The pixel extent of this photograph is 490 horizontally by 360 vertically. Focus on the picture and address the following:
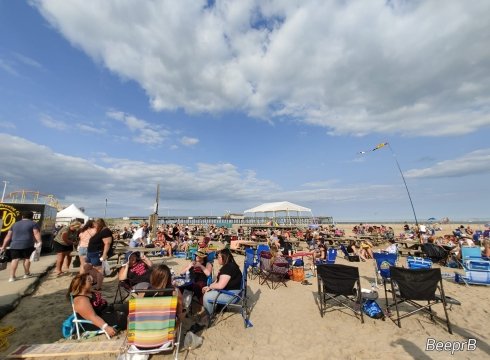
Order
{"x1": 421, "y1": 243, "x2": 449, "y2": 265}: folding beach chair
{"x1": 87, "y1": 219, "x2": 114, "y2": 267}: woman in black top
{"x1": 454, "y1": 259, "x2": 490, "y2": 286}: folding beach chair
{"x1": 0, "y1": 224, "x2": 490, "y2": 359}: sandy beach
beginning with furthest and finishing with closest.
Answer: {"x1": 421, "y1": 243, "x2": 449, "y2": 265}: folding beach chair < {"x1": 454, "y1": 259, "x2": 490, "y2": 286}: folding beach chair < {"x1": 87, "y1": 219, "x2": 114, "y2": 267}: woman in black top < {"x1": 0, "y1": 224, "x2": 490, "y2": 359}: sandy beach

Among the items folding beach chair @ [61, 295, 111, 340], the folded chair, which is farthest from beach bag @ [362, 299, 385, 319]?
folding beach chair @ [61, 295, 111, 340]

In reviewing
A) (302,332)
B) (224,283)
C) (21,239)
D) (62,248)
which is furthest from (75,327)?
(62,248)

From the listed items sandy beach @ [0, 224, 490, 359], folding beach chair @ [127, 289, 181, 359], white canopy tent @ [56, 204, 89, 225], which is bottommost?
sandy beach @ [0, 224, 490, 359]

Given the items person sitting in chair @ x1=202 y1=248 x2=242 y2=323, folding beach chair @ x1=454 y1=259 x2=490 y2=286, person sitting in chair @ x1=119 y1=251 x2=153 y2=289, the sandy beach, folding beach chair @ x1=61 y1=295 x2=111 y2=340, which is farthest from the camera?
folding beach chair @ x1=454 y1=259 x2=490 y2=286

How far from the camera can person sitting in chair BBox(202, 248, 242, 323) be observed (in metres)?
4.39

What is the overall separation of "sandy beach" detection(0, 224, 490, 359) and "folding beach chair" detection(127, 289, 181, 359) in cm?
41

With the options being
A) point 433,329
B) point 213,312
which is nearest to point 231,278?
point 213,312

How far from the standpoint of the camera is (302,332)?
14.1 ft

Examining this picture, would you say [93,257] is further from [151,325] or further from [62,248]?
[151,325]

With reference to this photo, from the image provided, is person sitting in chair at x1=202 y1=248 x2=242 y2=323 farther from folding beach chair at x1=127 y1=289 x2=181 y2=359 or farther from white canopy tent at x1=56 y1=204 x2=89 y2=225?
white canopy tent at x1=56 y1=204 x2=89 y2=225

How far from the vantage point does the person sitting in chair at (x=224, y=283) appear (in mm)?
4386

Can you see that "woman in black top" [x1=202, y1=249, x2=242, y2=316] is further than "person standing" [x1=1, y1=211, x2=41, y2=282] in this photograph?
No

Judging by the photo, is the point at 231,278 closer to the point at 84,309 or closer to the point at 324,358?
the point at 324,358

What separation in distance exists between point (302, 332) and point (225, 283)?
56.5 inches
